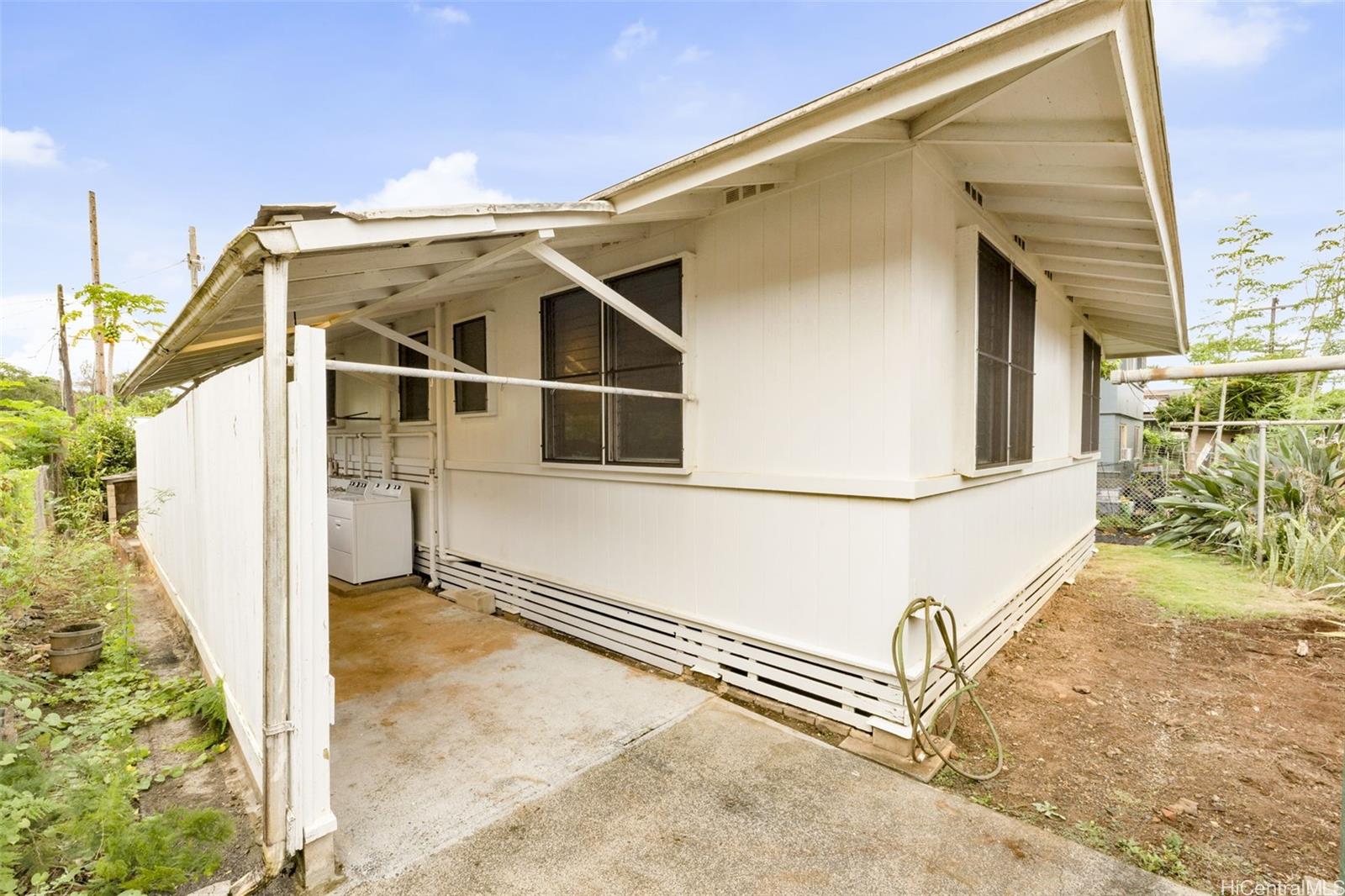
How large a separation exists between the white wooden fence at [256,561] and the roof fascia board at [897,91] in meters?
1.67

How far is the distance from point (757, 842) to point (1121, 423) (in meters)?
15.5

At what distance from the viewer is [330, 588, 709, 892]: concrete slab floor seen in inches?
88.0

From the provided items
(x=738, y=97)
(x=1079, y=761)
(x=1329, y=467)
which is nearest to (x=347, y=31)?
(x=738, y=97)

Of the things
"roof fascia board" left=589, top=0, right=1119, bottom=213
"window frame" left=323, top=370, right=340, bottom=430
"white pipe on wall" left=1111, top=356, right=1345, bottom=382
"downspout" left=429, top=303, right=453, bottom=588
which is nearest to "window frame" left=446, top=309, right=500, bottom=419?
"downspout" left=429, top=303, right=453, bottom=588

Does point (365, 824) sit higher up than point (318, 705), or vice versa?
point (318, 705)

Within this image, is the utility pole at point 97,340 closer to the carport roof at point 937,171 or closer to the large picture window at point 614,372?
the carport roof at point 937,171

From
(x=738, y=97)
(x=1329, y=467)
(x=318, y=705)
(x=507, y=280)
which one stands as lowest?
(x=318, y=705)

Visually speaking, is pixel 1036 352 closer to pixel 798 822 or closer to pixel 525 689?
pixel 798 822

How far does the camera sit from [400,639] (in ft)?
13.9

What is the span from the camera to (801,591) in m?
3.08

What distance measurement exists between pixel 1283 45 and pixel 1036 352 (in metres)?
7.15

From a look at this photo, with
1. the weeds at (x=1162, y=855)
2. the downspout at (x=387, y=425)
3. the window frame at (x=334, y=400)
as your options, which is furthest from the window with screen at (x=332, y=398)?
the weeds at (x=1162, y=855)

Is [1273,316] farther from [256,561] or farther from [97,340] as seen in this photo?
[97,340]

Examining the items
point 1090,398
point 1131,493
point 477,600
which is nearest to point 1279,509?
point 1090,398
